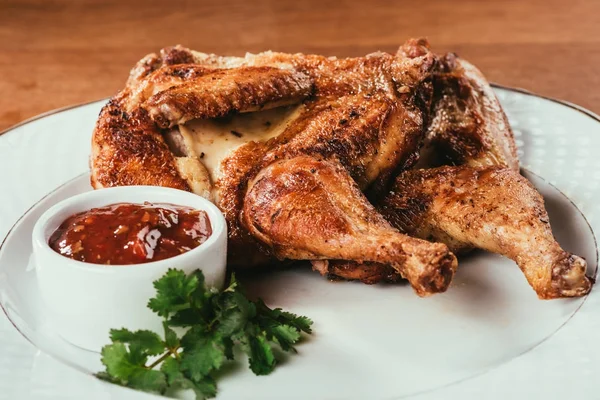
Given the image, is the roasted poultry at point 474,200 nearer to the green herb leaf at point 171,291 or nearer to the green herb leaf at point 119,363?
the green herb leaf at point 171,291

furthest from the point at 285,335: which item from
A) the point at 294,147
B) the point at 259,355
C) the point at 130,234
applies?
the point at 294,147

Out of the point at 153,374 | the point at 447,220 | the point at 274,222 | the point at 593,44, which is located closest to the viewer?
the point at 153,374

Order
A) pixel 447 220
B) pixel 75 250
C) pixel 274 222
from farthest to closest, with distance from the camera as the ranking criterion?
1. pixel 447 220
2. pixel 274 222
3. pixel 75 250

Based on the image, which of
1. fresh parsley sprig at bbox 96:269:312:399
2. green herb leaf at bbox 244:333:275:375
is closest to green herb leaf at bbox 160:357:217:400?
fresh parsley sprig at bbox 96:269:312:399

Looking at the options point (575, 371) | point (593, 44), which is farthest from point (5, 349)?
point (593, 44)

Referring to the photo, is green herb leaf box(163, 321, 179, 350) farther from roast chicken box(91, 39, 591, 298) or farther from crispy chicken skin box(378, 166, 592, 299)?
crispy chicken skin box(378, 166, 592, 299)

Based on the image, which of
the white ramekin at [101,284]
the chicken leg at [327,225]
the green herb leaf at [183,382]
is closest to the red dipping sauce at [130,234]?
the white ramekin at [101,284]

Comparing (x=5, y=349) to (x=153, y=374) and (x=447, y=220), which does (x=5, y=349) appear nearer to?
(x=153, y=374)

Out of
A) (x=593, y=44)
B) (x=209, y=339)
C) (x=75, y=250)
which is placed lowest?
(x=593, y=44)
